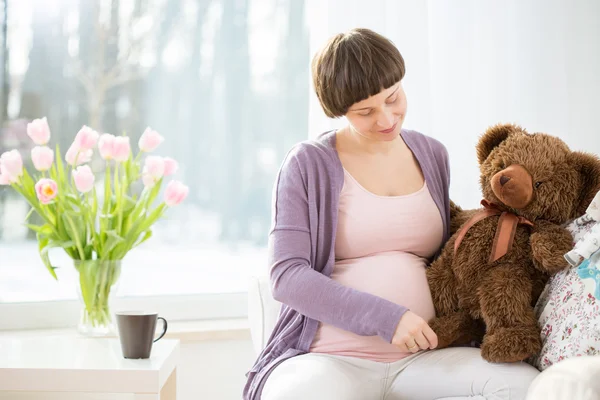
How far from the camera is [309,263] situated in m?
1.53

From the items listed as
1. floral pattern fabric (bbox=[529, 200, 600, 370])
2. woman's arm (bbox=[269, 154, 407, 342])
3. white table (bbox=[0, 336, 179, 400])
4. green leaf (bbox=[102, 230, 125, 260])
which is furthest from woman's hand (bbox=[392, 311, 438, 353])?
green leaf (bbox=[102, 230, 125, 260])

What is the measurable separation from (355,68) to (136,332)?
0.79 m

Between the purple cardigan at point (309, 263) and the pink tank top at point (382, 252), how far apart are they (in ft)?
0.11

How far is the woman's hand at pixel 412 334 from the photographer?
137cm

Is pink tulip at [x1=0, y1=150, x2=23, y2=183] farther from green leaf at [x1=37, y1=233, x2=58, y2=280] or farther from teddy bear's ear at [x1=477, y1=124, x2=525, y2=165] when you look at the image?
teddy bear's ear at [x1=477, y1=124, x2=525, y2=165]

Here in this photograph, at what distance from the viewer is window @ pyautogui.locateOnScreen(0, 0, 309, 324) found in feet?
7.24

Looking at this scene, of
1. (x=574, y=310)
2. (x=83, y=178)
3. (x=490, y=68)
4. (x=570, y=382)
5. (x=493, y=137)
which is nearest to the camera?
(x=570, y=382)

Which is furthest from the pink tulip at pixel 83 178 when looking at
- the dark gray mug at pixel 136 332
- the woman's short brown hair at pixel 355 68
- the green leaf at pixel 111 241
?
the woman's short brown hair at pixel 355 68

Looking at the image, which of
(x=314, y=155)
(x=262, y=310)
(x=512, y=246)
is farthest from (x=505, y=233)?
(x=262, y=310)

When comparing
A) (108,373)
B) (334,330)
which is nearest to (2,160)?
(108,373)

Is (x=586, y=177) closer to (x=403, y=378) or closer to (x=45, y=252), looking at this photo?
(x=403, y=378)

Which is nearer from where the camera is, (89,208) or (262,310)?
(262,310)

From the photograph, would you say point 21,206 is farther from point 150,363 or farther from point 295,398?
point 295,398

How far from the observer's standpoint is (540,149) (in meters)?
1.46
